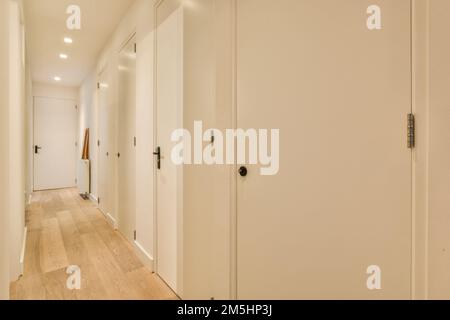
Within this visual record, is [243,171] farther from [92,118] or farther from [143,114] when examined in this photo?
[92,118]

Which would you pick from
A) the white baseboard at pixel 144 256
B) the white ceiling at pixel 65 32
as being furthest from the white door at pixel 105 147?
A: the white baseboard at pixel 144 256

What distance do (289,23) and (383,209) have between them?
839mm

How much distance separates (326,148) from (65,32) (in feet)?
12.7

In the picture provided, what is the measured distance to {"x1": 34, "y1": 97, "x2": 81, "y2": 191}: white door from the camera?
18.2ft

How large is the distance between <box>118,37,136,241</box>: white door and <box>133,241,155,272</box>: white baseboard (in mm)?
223

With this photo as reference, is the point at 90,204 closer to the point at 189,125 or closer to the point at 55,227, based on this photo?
the point at 55,227

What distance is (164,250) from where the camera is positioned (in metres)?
1.85

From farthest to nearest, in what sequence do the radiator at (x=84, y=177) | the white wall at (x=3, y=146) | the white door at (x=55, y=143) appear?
the white door at (x=55, y=143), the radiator at (x=84, y=177), the white wall at (x=3, y=146)

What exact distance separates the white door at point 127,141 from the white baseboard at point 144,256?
8.8 inches

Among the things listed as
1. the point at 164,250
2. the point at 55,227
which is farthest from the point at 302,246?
the point at 55,227

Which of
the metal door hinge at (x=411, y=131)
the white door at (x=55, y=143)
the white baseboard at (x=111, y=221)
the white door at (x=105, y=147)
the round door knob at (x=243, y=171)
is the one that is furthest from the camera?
the white door at (x=55, y=143)

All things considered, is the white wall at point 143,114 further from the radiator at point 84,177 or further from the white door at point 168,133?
the radiator at point 84,177

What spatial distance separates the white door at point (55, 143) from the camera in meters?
5.55

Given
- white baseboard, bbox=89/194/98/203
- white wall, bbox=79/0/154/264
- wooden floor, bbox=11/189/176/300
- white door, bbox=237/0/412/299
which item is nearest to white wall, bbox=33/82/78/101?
white baseboard, bbox=89/194/98/203
